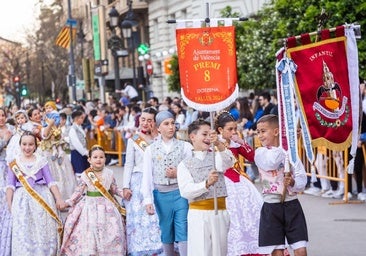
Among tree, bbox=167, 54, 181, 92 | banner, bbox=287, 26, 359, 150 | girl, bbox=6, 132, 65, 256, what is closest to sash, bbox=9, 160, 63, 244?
girl, bbox=6, 132, 65, 256

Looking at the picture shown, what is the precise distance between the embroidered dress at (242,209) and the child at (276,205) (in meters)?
1.30

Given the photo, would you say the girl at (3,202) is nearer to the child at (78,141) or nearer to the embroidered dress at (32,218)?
the embroidered dress at (32,218)

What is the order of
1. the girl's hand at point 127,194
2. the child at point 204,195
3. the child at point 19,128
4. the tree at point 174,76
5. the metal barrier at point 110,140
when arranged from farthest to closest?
the tree at point 174,76
the metal barrier at point 110,140
the child at point 19,128
the girl's hand at point 127,194
the child at point 204,195

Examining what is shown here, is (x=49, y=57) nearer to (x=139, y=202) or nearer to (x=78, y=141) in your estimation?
(x=78, y=141)

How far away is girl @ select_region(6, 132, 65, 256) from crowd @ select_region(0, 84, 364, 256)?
1cm

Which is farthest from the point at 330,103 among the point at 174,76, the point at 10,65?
the point at 10,65

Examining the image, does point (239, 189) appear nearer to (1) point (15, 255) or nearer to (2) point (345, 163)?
(1) point (15, 255)

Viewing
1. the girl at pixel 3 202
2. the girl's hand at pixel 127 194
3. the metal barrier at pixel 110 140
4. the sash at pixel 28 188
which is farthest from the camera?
the metal barrier at pixel 110 140

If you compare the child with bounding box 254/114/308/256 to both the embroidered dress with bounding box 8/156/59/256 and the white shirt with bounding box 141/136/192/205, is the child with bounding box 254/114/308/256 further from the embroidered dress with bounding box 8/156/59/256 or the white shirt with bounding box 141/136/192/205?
the embroidered dress with bounding box 8/156/59/256

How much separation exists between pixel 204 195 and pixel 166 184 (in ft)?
4.34

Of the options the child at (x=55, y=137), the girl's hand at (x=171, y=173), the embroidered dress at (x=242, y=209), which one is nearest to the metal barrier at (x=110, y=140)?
the child at (x=55, y=137)

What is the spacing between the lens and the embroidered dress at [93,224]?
1032 centimetres

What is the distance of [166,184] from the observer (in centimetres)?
956

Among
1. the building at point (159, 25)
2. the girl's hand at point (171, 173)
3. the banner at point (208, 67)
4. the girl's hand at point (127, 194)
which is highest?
the building at point (159, 25)
